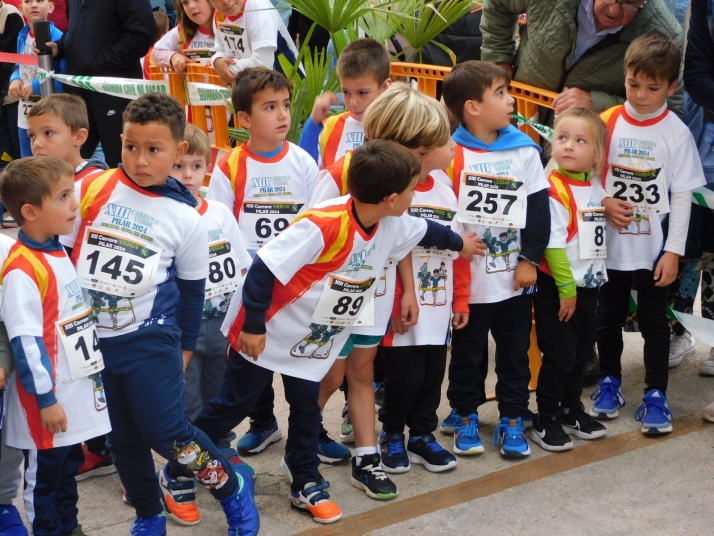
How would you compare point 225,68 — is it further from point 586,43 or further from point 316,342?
point 316,342

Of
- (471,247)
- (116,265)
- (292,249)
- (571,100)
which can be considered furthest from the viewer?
(571,100)

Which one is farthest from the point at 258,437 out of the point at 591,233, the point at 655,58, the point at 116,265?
the point at 655,58

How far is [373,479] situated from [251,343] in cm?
87

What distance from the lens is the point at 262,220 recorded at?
417cm

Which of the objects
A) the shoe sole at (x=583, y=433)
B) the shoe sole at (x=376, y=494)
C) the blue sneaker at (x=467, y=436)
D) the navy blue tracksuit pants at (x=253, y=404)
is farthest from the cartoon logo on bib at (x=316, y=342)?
the shoe sole at (x=583, y=433)

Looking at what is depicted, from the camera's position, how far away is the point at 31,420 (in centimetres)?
304

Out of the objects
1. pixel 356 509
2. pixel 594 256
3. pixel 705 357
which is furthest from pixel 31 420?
pixel 705 357

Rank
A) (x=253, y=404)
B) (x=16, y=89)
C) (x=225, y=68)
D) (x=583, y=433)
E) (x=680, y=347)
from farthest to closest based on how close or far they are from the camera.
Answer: (x=16, y=89), (x=225, y=68), (x=680, y=347), (x=583, y=433), (x=253, y=404)

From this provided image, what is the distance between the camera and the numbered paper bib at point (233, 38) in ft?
18.5

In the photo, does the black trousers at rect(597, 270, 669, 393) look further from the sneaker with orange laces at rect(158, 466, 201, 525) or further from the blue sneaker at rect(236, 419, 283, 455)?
the sneaker with orange laces at rect(158, 466, 201, 525)

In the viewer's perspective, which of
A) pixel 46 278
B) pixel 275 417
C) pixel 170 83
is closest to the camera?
pixel 46 278

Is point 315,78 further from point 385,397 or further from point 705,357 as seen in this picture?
point 705,357

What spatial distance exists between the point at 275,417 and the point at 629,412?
174 centimetres

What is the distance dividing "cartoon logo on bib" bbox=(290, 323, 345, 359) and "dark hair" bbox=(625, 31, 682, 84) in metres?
1.83
